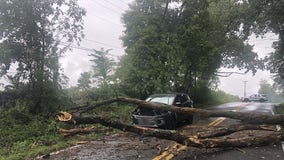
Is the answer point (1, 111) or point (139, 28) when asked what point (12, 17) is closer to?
point (1, 111)

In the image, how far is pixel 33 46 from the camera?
1670 centimetres

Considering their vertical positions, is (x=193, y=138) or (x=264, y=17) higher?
(x=264, y=17)

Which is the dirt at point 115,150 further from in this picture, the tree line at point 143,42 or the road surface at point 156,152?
the tree line at point 143,42

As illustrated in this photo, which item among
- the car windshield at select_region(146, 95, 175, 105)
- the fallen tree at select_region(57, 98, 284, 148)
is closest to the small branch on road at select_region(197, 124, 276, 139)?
the fallen tree at select_region(57, 98, 284, 148)

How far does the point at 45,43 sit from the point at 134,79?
7552 millimetres

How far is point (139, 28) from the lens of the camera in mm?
25688

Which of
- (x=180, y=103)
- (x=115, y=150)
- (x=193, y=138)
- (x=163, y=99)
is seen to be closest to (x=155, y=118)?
(x=163, y=99)

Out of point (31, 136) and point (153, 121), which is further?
point (31, 136)

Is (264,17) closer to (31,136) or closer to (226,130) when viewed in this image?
(226,130)

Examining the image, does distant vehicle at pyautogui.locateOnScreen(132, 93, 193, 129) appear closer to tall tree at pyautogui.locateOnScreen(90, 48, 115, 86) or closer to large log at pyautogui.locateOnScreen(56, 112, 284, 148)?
large log at pyautogui.locateOnScreen(56, 112, 284, 148)

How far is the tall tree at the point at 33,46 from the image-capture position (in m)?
15.8

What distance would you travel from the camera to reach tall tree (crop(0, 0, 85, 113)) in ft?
51.8

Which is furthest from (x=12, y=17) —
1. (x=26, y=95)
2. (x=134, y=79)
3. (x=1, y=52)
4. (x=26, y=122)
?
(x=134, y=79)

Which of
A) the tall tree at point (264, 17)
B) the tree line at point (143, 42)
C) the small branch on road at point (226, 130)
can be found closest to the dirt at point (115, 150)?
the small branch on road at point (226, 130)
